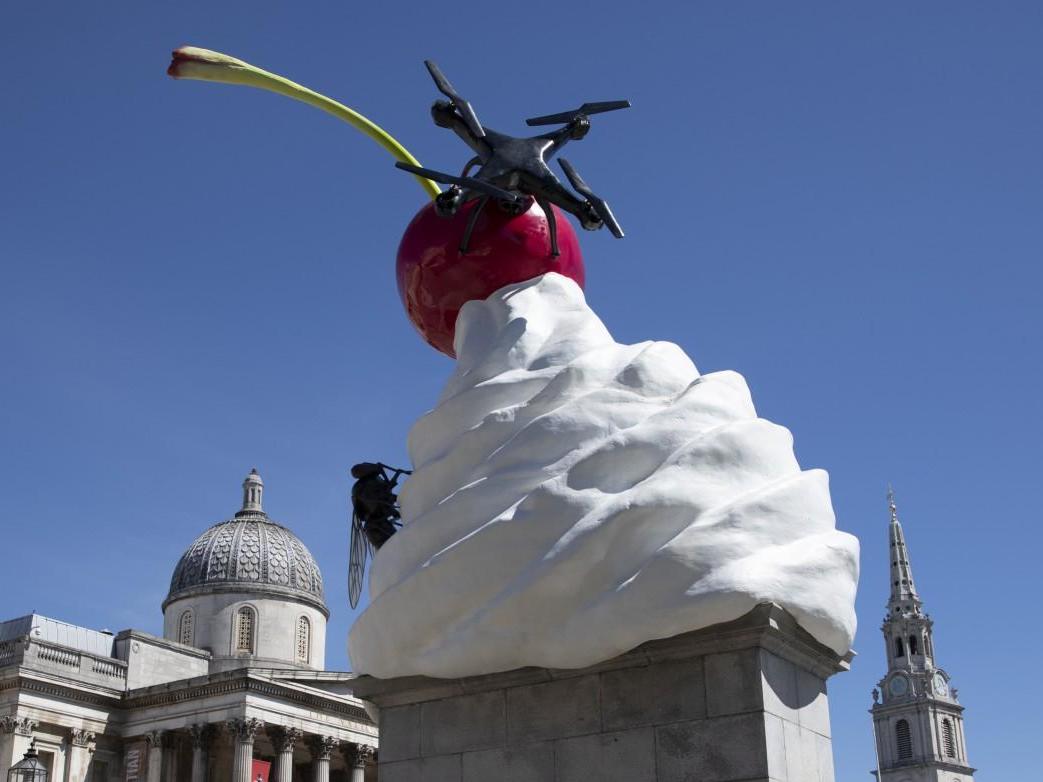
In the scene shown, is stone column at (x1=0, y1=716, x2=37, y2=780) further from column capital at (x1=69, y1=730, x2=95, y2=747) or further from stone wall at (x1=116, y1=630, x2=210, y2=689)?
stone wall at (x1=116, y1=630, x2=210, y2=689)

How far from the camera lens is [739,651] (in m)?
8.93

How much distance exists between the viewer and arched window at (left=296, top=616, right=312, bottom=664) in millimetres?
66125

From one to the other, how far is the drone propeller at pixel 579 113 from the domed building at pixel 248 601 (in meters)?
53.7

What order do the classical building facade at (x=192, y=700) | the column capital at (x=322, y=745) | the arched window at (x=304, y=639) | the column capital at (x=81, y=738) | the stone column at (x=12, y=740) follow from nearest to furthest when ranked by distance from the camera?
the stone column at (x=12, y=740)
the classical building facade at (x=192, y=700)
the column capital at (x=81, y=738)
the column capital at (x=322, y=745)
the arched window at (x=304, y=639)

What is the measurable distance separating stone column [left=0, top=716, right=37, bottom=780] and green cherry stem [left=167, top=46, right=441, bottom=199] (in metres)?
43.9

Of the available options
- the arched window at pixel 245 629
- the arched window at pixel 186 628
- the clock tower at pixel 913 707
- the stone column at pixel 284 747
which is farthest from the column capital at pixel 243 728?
the clock tower at pixel 913 707

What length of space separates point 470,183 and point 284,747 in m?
47.6

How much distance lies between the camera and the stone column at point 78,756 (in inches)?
2116

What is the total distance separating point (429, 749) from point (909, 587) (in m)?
145

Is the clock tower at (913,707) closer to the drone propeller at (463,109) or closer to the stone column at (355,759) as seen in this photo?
the stone column at (355,759)

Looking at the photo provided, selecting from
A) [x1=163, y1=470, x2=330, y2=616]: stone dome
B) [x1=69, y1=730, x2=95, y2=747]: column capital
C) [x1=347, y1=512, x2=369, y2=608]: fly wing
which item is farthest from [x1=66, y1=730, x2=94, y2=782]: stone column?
[x1=347, y1=512, x2=369, y2=608]: fly wing

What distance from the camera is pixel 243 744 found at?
5341 centimetres

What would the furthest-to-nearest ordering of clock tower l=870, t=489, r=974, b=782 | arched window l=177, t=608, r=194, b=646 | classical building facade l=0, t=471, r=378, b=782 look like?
clock tower l=870, t=489, r=974, b=782, arched window l=177, t=608, r=194, b=646, classical building facade l=0, t=471, r=378, b=782

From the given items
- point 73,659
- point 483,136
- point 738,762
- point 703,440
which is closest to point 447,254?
point 483,136
